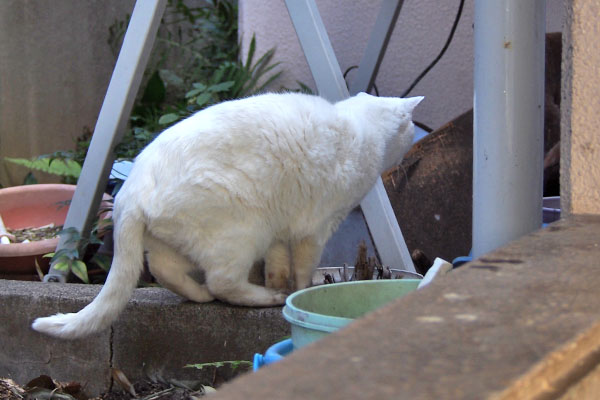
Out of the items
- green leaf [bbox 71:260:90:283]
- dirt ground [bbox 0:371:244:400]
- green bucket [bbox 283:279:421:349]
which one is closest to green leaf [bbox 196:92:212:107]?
green leaf [bbox 71:260:90:283]

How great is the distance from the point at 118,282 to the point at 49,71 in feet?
11.3

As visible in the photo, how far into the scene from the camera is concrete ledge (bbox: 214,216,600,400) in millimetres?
822

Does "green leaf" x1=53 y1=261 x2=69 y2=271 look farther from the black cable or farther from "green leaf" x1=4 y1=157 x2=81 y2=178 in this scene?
the black cable

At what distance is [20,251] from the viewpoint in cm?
354

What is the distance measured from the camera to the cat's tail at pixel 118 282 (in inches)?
94.7

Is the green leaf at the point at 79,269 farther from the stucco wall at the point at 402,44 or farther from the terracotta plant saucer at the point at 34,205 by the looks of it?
the stucco wall at the point at 402,44

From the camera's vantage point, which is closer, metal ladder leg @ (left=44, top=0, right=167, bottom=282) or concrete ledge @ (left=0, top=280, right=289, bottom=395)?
concrete ledge @ (left=0, top=280, right=289, bottom=395)

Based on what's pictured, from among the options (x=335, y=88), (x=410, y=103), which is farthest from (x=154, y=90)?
(x=410, y=103)

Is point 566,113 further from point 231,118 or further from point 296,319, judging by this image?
point 231,118

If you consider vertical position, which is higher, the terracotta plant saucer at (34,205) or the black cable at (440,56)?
the black cable at (440,56)

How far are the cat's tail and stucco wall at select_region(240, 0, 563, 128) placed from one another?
8.00 ft

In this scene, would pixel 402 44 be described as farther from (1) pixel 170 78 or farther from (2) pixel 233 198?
(2) pixel 233 198

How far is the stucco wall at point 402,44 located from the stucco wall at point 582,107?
9.18 feet

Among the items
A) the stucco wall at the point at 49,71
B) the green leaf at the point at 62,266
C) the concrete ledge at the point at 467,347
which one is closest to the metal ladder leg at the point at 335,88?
the green leaf at the point at 62,266
